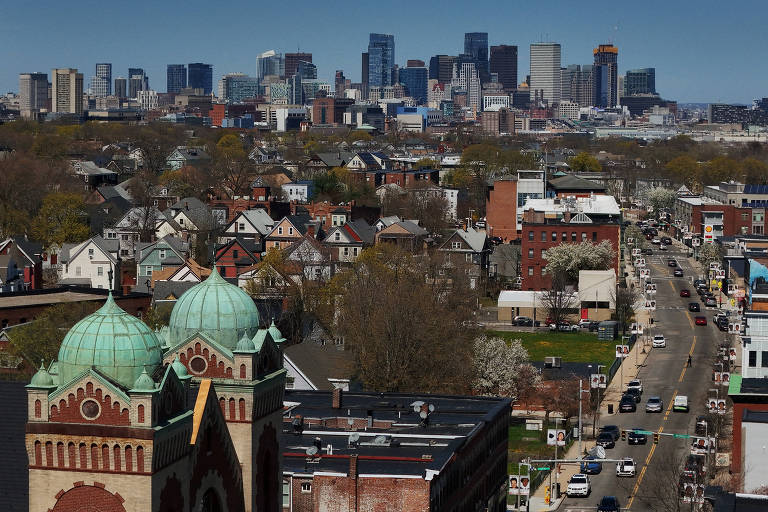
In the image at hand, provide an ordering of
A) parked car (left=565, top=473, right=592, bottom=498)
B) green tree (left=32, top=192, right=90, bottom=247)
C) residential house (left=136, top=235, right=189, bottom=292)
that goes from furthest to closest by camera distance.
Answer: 1. green tree (left=32, top=192, right=90, bottom=247)
2. residential house (left=136, top=235, right=189, bottom=292)
3. parked car (left=565, top=473, right=592, bottom=498)

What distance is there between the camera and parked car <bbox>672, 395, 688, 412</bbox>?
8500cm

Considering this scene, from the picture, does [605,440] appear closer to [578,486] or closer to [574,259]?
[578,486]

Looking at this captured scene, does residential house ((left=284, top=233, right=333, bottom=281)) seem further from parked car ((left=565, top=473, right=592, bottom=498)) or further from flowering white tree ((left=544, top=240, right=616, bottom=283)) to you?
parked car ((left=565, top=473, right=592, bottom=498))

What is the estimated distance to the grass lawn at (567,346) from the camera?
332 feet

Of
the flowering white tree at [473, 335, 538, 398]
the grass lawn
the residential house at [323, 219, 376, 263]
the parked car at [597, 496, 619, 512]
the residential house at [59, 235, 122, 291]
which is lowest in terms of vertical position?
the parked car at [597, 496, 619, 512]

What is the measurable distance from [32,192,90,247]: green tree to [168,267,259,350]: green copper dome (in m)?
101

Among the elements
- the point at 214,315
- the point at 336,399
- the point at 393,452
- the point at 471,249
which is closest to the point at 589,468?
the point at 336,399

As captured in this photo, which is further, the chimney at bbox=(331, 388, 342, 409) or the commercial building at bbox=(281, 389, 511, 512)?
the chimney at bbox=(331, 388, 342, 409)

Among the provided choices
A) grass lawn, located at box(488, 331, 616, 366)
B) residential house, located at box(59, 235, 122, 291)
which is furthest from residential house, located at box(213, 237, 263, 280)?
grass lawn, located at box(488, 331, 616, 366)

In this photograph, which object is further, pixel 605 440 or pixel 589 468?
pixel 605 440

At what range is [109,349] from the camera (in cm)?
3166

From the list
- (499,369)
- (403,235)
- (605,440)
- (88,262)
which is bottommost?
(605,440)

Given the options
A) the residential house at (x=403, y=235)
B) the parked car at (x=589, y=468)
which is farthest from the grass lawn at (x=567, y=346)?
the parked car at (x=589, y=468)

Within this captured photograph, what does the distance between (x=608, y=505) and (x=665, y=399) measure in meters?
28.0
